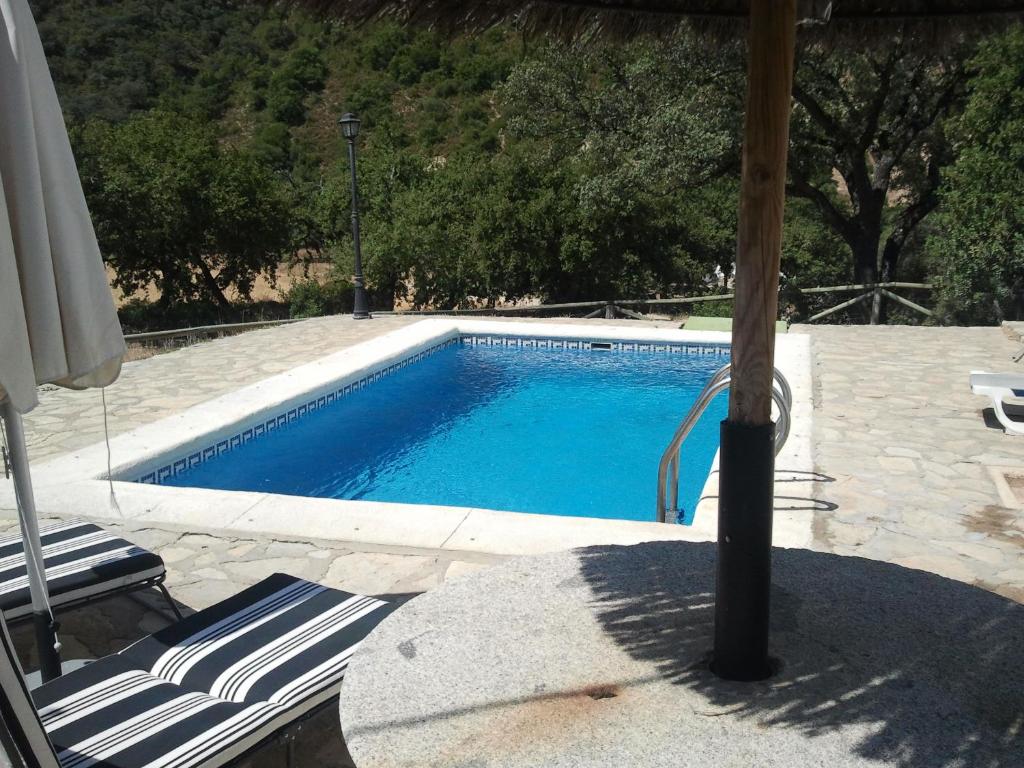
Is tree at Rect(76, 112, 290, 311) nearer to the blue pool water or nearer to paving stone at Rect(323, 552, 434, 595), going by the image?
the blue pool water

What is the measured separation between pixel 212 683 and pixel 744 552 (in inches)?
63.1

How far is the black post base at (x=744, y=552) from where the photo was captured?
1.75m

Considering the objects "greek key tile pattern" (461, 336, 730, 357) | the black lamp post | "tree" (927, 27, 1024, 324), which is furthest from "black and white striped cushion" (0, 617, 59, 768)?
"tree" (927, 27, 1024, 324)

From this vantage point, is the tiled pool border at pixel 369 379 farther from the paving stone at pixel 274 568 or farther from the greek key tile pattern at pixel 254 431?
the paving stone at pixel 274 568

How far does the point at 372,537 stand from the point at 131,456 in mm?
2424

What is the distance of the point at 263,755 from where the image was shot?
262 cm

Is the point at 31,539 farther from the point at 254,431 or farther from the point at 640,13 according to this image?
the point at 254,431

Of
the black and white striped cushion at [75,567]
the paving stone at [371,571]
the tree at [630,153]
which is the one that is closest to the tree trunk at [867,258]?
the tree at [630,153]

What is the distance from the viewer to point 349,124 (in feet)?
40.1

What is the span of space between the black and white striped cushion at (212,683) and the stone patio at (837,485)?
1.05 ft

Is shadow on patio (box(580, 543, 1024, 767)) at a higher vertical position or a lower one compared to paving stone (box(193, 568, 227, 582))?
higher

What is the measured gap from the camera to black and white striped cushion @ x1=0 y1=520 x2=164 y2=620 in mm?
2986

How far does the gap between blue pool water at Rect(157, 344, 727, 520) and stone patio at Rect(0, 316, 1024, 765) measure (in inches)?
40.2

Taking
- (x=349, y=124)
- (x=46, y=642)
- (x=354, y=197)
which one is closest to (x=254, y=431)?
Answer: (x=46, y=642)
